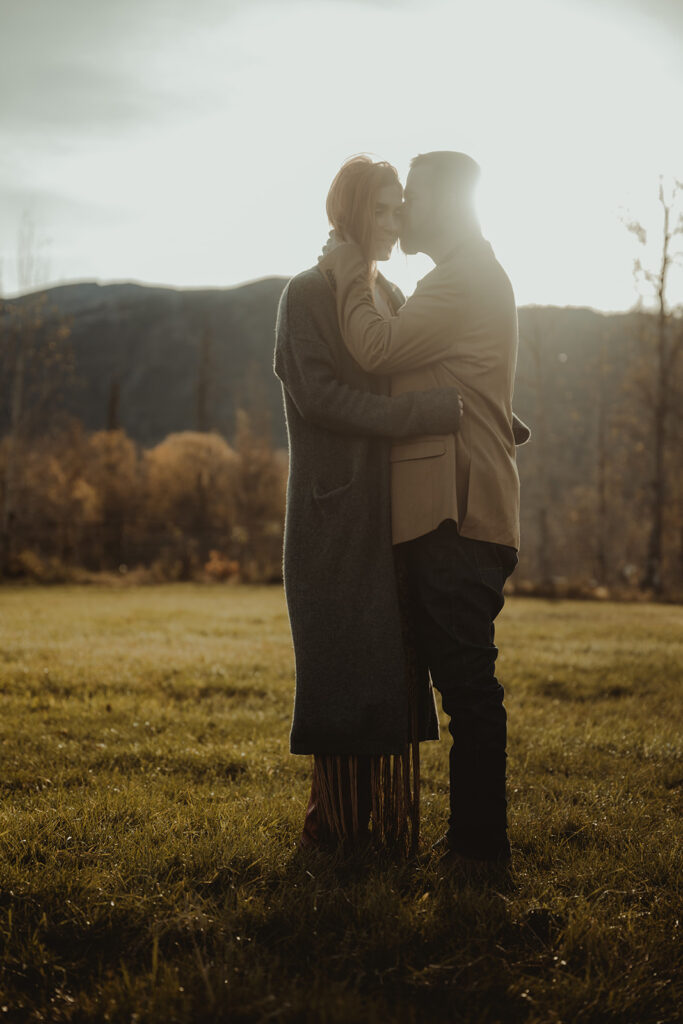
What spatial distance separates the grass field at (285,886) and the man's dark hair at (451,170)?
7.26ft

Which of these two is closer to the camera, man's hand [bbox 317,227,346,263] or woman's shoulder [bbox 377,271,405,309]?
man's hand [bbox 317,227,346,263]

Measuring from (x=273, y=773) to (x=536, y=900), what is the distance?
166cm

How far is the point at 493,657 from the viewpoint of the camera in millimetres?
2500

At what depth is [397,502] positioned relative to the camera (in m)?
2.52

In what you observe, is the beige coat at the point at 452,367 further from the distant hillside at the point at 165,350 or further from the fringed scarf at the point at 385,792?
the distant hillside at the point at 165,350

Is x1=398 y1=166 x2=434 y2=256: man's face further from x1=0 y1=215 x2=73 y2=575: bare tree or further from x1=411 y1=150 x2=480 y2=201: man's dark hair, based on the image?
x1=0 y1=215 x2=73 y2=575: bare tree

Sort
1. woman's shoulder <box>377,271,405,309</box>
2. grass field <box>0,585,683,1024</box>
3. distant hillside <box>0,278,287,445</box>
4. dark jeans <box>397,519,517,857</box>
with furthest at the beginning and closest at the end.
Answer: distant hillside <box>0,278,287,445</box>, woman's shoulder <box>377,271,405,309</box>, dark jeans <box>397,519,517,857</box>, grass field <box>0,585,683,1024</box>

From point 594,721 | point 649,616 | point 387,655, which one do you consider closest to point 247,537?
point 649,616

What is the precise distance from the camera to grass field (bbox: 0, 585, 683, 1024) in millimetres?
1757

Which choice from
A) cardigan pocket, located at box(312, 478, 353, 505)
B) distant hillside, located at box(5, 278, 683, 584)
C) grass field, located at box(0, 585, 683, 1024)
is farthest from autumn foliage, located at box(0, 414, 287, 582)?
cardigan pocket, located at box(312, 478, 353, 505)

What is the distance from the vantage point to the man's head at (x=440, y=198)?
2568 millimetres

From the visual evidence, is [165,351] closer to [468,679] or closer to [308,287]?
[308,287]

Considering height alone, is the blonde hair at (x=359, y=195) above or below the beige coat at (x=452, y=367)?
above

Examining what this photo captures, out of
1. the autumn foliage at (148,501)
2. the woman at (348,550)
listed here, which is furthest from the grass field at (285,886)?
the autumn foliage at (148,501)
